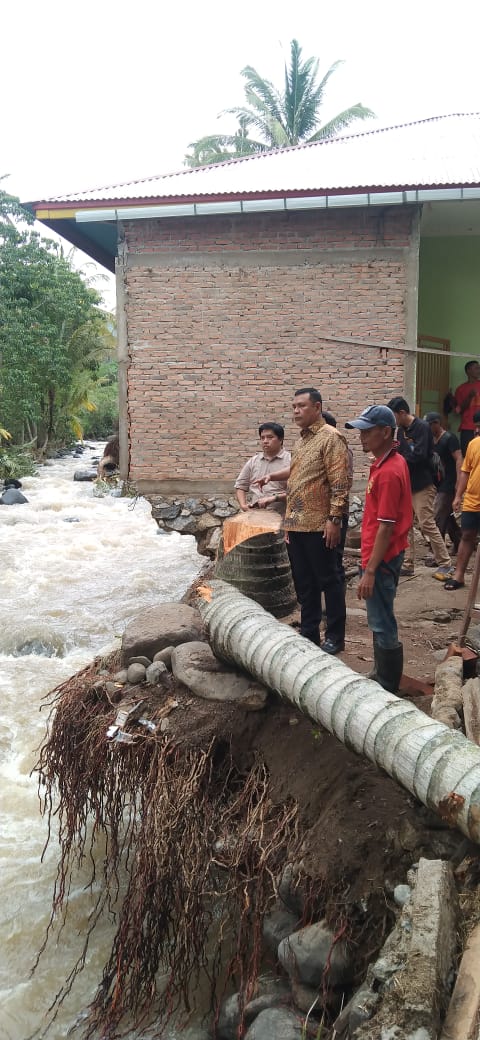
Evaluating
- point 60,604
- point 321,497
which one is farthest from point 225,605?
point 60,604

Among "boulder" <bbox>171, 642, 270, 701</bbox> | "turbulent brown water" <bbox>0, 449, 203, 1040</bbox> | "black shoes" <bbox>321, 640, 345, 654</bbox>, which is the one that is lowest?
"turbulent brown water" <bbox>0, 449, 203, 1040</bbox>

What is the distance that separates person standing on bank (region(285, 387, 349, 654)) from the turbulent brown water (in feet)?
7.22

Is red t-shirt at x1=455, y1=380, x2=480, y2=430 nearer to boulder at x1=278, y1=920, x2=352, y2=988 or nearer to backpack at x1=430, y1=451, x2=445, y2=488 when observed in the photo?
backpack at x1=430, y1=451, x2=445, y2=488

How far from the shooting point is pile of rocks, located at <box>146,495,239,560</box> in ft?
32.2

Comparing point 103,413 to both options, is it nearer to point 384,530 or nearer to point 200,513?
point 200,513

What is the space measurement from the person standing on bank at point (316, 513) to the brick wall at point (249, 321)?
4920 millimetres

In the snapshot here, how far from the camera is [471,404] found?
9.98 m

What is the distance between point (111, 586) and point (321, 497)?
18.2 ft

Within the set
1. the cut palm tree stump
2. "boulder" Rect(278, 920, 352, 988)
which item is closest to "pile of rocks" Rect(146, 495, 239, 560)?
the cut palm tree stump

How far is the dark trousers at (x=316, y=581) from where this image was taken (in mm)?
4570

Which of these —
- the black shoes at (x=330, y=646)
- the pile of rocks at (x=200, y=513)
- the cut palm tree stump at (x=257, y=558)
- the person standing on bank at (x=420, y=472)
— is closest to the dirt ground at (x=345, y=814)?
the black shoes at (x=330, y=646)

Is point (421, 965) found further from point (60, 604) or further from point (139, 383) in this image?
point (139, 383)

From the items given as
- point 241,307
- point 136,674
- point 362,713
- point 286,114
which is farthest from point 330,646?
point 286,114

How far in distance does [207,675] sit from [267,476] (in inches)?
69.1
